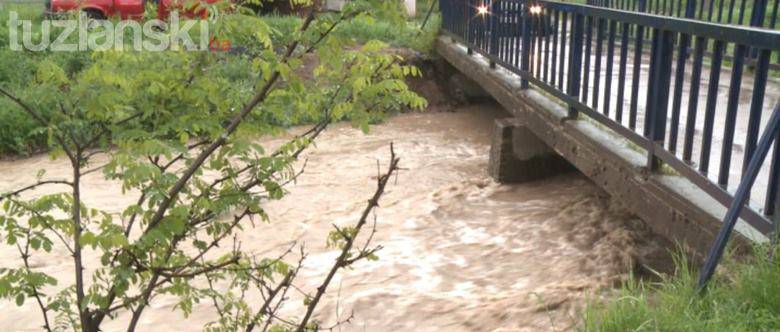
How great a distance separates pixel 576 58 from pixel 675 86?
1.59 metres

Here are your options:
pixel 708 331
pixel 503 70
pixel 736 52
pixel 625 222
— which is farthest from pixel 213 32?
pixel 503 70

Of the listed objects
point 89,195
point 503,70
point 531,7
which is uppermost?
point 531,7

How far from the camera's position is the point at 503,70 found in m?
8.52

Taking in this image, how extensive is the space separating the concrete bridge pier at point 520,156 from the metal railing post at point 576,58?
5.63 feet

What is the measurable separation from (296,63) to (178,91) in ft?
1.43

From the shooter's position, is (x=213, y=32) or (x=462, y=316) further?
(x=462, y=316)

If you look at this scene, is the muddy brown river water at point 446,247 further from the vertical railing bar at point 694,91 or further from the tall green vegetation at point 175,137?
the tall green vegetation at point 175,137

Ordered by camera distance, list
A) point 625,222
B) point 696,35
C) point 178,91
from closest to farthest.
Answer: point 178,91 → point 696,35 → point 625,222

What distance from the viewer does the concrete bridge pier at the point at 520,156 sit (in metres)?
7.67

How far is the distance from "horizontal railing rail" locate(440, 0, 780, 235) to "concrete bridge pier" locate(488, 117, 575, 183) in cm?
52

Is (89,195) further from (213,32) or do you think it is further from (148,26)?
(213,32)

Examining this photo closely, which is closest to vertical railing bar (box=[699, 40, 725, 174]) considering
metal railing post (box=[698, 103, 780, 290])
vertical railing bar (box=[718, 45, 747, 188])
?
vertical railing bar (box=[718, 45, 747, 188])

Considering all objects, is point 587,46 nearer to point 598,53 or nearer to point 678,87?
point 598,53

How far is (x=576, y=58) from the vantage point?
5770mm
